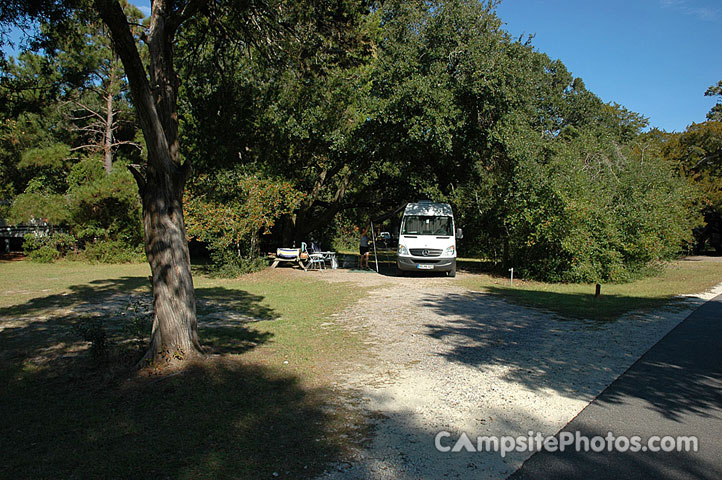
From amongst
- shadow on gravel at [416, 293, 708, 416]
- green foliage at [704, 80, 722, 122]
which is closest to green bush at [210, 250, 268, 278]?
shadow on gravel at [416, 293, 708, 416]

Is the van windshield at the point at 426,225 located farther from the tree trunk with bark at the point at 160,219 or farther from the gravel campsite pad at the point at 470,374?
the tree trunk with bark at the point at 160,219

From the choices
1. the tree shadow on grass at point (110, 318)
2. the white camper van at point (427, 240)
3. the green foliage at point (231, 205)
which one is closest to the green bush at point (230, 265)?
the green foliage at point (231, 205)

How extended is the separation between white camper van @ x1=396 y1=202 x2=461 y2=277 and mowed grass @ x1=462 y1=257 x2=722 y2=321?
1126mm

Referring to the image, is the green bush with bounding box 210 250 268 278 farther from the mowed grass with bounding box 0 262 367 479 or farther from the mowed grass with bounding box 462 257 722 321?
the mowed grass with bounding box 462 257 722 321

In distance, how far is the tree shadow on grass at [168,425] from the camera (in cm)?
360

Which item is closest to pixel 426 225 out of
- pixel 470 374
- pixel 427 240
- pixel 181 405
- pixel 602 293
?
pixel 427 240

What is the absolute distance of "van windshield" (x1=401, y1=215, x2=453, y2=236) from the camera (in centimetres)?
1722

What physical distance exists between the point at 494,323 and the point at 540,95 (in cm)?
2812

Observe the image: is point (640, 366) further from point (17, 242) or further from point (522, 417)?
point (17, 242)

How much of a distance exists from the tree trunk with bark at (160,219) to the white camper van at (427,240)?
1124cm

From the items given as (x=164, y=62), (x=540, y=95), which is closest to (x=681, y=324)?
(x=164, y=62)

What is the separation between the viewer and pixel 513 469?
3.57 metres

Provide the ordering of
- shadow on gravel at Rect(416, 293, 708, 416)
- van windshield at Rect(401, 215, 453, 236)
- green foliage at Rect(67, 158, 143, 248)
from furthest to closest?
1. green foliage at Rect(67, 158, 143, 248)
2. van windshield at Rect(401, 215, 453, 236)
3. shadow on gravel at Rect(416, 293, 708, 416)

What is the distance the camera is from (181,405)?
4.86 m
